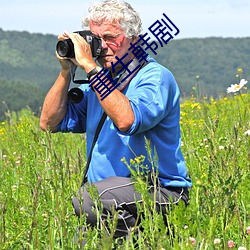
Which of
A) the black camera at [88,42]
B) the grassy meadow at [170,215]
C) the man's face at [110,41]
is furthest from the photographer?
the man's face at [110,41]

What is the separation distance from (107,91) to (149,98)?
8.0 inches

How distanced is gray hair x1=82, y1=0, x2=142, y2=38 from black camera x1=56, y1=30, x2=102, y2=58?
0.12 metres

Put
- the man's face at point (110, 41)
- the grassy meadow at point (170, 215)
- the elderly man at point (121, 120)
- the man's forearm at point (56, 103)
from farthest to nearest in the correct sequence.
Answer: the man's forearm at point (56, 103) < the man's face at point (110, 41) < the elderly man at point (121, 120) < the grassy meadow at point (170, 215)

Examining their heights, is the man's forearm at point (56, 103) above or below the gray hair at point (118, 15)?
below

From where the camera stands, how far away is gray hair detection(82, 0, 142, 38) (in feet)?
11.4

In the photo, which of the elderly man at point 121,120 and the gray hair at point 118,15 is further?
the gray hair at point 118,15

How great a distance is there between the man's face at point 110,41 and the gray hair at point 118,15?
0.03 m

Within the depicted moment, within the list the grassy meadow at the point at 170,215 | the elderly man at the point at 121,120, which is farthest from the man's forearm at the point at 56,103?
the grassy meadow at the point at 170,215

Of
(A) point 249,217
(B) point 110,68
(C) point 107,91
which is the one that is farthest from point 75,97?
(A) point 249,217

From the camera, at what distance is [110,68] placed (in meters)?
3.49

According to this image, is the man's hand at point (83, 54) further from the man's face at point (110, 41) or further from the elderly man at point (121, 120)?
the man's face at point (110, 41)

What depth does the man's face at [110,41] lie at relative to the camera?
3.46 metres

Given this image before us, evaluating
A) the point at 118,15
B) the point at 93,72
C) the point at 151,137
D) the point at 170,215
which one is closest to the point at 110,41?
the point at 118,15

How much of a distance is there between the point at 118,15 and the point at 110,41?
14 centimetres
